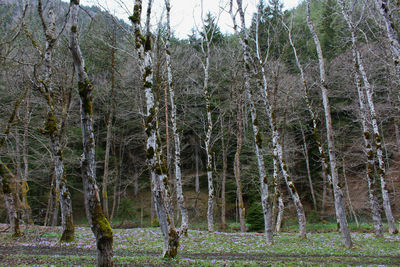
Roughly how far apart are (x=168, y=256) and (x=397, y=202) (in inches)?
1039

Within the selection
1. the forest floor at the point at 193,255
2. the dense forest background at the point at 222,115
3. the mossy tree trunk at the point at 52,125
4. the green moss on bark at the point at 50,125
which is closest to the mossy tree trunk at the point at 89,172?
the forest floor at the point at 193,255

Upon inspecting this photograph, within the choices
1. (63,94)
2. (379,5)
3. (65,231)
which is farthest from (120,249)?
(379,5)

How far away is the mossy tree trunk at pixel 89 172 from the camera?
4.96 meters

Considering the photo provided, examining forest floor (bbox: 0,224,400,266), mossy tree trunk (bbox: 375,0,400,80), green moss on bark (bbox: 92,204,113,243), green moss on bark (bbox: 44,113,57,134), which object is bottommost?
forest floor (bbox: 0,224,400,266)

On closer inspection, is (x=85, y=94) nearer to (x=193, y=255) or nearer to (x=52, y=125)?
(x=52, y=125)

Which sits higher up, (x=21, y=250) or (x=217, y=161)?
(x=217, y=161)

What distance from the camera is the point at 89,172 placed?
528 centimetres

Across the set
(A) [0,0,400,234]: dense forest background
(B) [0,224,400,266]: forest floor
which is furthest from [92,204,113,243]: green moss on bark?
(A) [0,0,400,234]: dense forest background

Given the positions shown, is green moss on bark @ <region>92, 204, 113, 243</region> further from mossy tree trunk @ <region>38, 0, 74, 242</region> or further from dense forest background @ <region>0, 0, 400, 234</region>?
dense forest background @ <region>0, 0, 400, 234</region>

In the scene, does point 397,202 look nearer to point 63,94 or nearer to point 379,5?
point 379,5

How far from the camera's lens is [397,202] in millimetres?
24828

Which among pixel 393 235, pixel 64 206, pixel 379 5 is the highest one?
pixel 379 5

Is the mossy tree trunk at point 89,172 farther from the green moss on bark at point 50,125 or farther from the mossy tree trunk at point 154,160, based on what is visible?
the green moss on bark at point 50,125

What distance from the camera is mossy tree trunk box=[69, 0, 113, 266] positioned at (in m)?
4.96
